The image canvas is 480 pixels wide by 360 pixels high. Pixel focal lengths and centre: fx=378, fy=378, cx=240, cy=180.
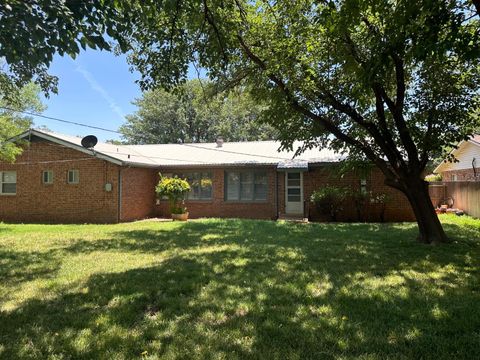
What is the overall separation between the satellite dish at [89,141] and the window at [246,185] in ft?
20.2

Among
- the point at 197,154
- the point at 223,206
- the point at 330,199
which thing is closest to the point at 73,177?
the point at 197,154

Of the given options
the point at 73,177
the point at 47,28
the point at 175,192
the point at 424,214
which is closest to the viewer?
the point at 47,28

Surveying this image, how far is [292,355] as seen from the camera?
11.1 ft

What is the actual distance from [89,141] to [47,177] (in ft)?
8.98

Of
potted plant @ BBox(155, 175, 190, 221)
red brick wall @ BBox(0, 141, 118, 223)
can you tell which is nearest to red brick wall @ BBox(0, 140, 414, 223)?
red brick wall @ BBox(0, 141, 118, 223)

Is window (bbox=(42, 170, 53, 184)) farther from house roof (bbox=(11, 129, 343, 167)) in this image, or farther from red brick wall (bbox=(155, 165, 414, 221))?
red brick wall (bbox=(155, 165, 414, 221))

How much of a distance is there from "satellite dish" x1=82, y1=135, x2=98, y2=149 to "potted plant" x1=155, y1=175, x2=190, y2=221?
3.43m

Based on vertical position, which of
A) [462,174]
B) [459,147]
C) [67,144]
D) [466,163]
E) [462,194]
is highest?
[459,147]

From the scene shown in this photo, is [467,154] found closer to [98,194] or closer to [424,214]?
[424,214]

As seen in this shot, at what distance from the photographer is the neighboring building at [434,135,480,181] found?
71.5ft

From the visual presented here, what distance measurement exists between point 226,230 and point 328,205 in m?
5.65

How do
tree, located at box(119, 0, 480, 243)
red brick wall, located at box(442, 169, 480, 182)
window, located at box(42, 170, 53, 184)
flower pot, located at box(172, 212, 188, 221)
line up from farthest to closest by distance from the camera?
red brick wall, located at box(442, 169, 480, 182)
window, located at box(42, 170, 53, 184)
flower pot, located at box(172, 212, 188, 221)
tree, located at box(119, 0, 480, 243)

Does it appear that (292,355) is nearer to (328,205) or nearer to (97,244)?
(97,244)

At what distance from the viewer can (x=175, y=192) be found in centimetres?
1684
